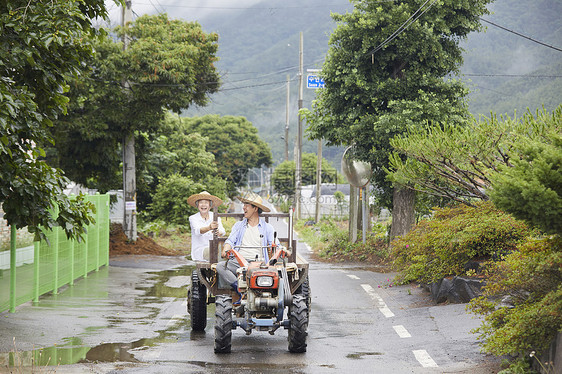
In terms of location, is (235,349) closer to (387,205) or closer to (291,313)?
(291,313)

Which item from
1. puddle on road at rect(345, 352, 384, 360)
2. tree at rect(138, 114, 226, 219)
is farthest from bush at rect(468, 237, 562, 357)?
tree at rect(138, 114, 226, 219)

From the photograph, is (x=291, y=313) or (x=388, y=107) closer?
(x=291, y=313)

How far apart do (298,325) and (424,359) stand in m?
1.55

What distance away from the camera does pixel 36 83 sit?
9.27 meters

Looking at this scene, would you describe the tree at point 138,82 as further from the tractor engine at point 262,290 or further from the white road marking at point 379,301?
the tractor engine at point 262,290

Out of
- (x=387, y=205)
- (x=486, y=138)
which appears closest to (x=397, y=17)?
(x=387, y=205)

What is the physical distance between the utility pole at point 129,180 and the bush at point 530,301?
1902cm

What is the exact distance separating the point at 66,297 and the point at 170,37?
41.6 feet

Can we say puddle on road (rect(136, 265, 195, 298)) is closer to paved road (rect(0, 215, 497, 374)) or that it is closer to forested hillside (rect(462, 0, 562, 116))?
paved road (rect(0, 215, 497, 374))

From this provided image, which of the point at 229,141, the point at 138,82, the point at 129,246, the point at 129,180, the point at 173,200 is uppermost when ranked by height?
the point at 229,141

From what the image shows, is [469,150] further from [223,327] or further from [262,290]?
[223,327]

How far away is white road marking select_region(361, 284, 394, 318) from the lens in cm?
1209

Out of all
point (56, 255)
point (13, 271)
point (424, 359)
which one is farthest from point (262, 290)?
point (56, 255)

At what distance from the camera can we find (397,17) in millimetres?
20594
